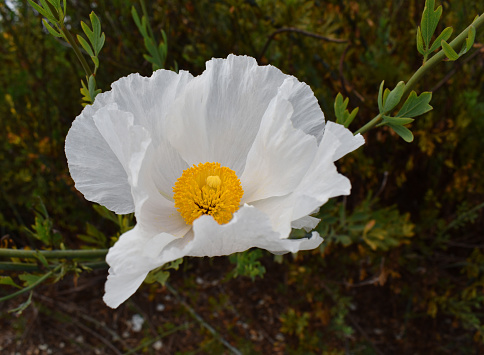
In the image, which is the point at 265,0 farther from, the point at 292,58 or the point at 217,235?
the point at 217,235

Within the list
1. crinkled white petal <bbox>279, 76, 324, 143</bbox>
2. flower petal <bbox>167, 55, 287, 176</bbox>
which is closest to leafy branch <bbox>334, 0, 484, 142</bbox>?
crinkled white petal <bbox>279, 76, 324, 143</bbox>

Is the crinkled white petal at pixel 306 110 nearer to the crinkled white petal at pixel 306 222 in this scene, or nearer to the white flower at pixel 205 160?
the white flower at pixel 205 160

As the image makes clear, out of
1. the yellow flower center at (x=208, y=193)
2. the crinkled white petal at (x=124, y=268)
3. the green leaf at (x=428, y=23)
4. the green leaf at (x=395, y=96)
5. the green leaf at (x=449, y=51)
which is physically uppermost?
the green leaf at (x=428, y=23)

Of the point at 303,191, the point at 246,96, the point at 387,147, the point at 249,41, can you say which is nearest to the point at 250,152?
the point at 246,96

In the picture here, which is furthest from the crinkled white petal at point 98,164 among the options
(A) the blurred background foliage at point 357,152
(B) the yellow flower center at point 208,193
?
(A) the blurred background foliage at point 357,152

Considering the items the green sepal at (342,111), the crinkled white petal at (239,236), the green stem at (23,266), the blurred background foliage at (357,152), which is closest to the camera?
the crinkled white petal at (239,236)

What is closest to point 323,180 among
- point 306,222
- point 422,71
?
point 306,222

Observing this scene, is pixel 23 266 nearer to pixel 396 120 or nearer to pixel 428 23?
pixel 396 120

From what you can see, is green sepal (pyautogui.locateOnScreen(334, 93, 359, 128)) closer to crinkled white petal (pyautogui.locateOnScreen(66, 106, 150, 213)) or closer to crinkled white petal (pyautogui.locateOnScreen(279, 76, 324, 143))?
crinkled white petal (pyautogui.locateOnScreen(279, 76, 324, 143))
